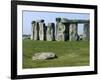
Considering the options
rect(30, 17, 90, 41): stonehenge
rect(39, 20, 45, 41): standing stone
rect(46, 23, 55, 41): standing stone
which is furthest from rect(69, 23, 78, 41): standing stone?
rect(39, 20, 45, 41): standing stone

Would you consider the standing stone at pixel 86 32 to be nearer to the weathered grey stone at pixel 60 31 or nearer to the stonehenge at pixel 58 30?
the stonehenge at pixel 58 30

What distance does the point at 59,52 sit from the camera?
1890 mm

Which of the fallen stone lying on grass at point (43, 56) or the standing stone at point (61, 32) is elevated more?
the standing stone at point (61, 32)

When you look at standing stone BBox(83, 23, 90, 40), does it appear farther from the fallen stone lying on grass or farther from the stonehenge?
the fallen stone lying on grass

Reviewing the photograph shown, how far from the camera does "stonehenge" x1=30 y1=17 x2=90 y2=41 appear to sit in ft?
5.99

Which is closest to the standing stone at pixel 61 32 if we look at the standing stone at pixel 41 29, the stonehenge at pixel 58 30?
the stonehenge at pixel 58 30

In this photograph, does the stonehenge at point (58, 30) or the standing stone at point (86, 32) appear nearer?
the stonehenge at point (58, 30)

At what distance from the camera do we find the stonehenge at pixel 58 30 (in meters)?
1.83

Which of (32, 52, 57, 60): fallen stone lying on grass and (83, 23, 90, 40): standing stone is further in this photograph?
(83, 23, 90, 40): standing stone

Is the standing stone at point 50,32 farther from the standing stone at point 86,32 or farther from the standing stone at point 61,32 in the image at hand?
the standing stone at point 86,32

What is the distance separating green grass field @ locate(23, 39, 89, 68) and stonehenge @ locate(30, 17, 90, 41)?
4cm

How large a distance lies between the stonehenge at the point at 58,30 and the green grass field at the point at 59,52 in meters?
0.04

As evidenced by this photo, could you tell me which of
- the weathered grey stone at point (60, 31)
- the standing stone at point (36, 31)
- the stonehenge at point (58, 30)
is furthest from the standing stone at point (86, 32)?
the standing stone at point (36, 31)

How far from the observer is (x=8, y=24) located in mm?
1748
